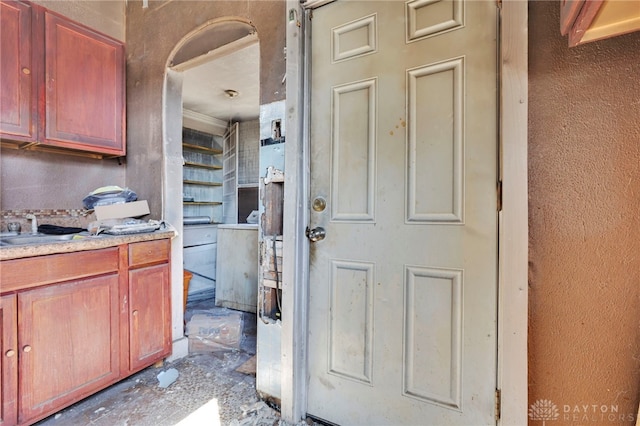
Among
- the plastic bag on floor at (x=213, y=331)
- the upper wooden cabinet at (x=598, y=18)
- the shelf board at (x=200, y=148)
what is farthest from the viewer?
the shelf board at (x=200, y=148)

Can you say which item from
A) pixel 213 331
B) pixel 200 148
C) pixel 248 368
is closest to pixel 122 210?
pixel 213 331

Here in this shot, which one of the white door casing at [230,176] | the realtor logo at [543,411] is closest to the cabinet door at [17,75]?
the realtor logo at [543,411]

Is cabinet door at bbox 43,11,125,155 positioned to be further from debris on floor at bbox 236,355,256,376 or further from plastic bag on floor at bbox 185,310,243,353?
debris on floor at bbox 236,355,256,376

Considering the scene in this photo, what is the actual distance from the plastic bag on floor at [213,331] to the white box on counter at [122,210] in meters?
0.98

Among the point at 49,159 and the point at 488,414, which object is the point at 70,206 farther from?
the point at 488,414

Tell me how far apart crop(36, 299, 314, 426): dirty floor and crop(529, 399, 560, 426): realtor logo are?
0.90m

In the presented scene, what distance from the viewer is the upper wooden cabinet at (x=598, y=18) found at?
27.5 inches

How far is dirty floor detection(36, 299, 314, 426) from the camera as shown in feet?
4.58

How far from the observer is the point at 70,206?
2.06 meters

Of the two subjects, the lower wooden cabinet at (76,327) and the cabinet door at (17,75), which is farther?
the cabinet door at (17,75)

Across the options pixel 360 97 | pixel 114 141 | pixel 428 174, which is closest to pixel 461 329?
pixel 428 174

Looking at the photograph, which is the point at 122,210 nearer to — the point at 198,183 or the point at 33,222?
the point at 33,222

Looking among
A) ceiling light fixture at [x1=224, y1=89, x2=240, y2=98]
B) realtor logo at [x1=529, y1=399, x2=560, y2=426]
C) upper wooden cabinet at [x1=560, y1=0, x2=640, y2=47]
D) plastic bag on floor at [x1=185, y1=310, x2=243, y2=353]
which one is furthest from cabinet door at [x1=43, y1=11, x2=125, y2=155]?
realtor logo at [x1=529, y1=399, x2=560, y2=426]

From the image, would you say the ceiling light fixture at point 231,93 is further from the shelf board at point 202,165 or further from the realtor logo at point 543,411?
the realtor logo at point 543,411
